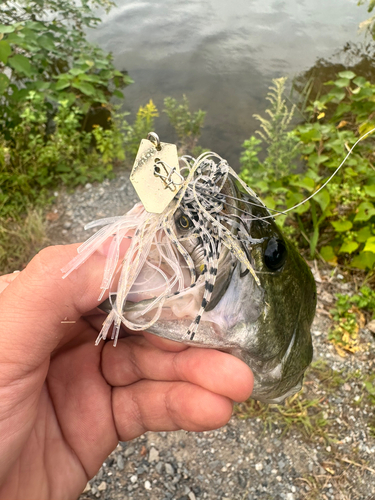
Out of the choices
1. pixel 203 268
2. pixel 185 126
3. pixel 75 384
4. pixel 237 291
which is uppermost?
pixel 203 268

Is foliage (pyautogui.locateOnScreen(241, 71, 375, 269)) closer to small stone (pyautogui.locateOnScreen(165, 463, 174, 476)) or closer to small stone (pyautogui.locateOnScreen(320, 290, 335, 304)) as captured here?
small stone (pyautogui.locateOnScreen(320, 290, 335, 304))

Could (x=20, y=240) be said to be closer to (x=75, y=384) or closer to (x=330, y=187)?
(x=75, y=384)

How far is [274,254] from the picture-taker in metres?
1.32

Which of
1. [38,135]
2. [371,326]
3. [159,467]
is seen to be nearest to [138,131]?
[38,135]

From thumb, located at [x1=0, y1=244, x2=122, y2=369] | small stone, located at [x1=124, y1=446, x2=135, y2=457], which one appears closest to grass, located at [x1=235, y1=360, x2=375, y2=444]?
small stone, located at [x1=124, y1=446, x2=135, y2=457]

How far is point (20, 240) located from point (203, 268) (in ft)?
10.2

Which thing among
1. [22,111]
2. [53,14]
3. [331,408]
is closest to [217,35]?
[53,14]

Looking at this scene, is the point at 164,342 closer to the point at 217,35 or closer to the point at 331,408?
the point at 331,408

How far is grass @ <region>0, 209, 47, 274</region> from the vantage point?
3660 millimetres

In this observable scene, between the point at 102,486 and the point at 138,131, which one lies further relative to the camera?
the point at 138,131

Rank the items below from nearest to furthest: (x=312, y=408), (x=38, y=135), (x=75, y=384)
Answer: (x=75, y=384) < (x=312, y=408) < (x=38, y=135)

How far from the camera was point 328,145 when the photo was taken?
3660 millimetres

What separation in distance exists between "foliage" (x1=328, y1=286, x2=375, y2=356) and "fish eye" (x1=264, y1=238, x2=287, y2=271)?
85.4 inches

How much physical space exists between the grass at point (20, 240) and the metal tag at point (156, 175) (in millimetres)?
2931
